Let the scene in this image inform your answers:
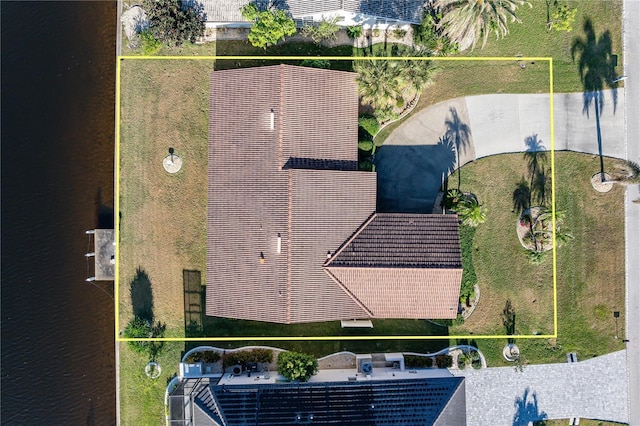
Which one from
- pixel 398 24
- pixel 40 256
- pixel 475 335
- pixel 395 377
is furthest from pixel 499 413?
pixel 40 256

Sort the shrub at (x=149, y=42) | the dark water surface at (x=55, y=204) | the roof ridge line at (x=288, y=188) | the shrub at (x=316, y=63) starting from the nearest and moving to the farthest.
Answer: the roof ridge line at (x=288, y=188), the shrub at (x=316, y=63), the shrub at (x=149, y=42), the dark water surface at (x=55, y=204)

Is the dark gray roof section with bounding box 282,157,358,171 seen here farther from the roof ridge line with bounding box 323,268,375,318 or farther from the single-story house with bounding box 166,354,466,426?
the single-story house with bounding box 166,354,466,426

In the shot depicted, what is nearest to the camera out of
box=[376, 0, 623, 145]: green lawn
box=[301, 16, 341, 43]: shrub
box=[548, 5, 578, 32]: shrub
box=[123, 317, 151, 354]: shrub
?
box=[301, 16, 341, 43]: shrub

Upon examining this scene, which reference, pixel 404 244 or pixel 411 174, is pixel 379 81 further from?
pixel 404 244

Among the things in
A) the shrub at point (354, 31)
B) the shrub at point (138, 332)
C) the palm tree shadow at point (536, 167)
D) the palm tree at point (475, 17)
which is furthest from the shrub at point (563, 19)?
the shrub at point (138, 332)

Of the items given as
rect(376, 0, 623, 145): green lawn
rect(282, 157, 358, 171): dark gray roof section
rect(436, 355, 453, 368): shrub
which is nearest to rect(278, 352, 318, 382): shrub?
rect(436, 355, 453, 368): shrub

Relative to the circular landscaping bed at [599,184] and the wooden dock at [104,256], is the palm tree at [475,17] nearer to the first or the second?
the circular landscaping bed at [599,184]

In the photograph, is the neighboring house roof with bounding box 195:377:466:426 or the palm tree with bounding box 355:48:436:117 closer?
the neighboring house roof with bounding box 195:377:466:426

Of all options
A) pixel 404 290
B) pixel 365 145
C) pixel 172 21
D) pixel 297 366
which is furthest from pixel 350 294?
pixel 172 21
